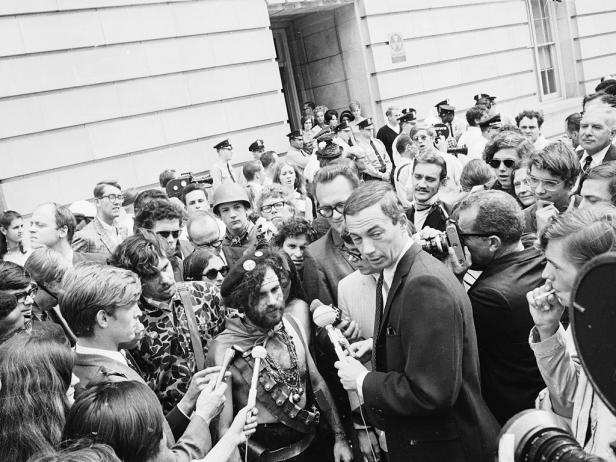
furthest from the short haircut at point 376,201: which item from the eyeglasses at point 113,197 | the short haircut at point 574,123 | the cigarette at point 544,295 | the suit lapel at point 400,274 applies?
the short haircut at point 574,123

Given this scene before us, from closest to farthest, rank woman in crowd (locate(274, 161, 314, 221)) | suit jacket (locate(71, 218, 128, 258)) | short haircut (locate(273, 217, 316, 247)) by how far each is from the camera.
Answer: short haircut (locate(273, 217, 316, 247))
suit jacket (locate(71, 218, 128, 258))
woman in crowd (locate(274, 161, 314, 221))

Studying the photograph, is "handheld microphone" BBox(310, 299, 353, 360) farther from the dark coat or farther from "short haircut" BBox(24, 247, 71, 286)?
"short haircut" BBox(24, 247, 71, 286)

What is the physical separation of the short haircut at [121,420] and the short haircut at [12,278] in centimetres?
142

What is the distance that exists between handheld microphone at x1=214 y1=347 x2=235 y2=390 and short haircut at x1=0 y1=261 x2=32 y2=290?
124cm

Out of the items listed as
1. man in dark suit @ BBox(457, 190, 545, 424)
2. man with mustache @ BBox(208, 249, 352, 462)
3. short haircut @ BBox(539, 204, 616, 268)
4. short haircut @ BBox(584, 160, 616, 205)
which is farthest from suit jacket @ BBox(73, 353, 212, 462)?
short haircut @ BBox(584, 160, 616, 205)

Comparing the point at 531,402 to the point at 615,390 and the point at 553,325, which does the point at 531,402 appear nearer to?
the point at 553,325

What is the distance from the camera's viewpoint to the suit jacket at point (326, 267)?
392 cm

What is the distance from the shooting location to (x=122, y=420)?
2.09 meters

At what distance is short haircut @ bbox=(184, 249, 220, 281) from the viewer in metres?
4.15

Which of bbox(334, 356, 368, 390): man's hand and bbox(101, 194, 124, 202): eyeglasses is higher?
bbox(101, 194, 124, 202): eyeglasses

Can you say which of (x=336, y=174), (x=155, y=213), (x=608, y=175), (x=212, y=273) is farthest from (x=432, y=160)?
(x=155, y=213)

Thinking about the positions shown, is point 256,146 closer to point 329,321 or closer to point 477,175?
point 477,175

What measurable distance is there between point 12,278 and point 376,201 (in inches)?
79.5

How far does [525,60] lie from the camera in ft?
56.9
